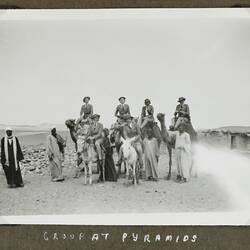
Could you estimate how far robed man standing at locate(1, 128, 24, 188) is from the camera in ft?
6.85

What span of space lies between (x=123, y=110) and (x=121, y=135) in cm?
12

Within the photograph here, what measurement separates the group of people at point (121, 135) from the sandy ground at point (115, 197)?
63 mm

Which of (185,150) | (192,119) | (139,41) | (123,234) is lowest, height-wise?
(123,234)

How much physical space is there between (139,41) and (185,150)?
1.90ft

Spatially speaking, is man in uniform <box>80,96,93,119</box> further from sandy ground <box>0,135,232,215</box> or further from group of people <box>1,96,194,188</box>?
sandy ground <box>0,135,232,215</box>

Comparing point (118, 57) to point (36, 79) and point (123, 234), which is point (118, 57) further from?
point (123, 234)

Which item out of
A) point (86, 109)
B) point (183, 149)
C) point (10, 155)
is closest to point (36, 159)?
point (10, 155)

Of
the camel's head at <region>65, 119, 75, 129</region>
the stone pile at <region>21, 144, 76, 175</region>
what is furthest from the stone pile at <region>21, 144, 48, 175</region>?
the camel's head at <region>65, 119, 75, 129</region>

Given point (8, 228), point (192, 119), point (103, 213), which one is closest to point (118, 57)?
point (192, 119)

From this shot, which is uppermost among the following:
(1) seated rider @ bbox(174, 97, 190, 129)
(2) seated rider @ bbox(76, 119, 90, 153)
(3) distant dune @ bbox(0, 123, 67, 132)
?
(1) seated rider @ bbox(174, 97, 190, 129)

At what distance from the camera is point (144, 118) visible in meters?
2.09

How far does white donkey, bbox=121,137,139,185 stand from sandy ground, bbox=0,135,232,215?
0.05m

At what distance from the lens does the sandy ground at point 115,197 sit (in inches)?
80.4

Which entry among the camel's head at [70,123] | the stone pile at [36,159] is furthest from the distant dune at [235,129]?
the stone pile at [36,159]
